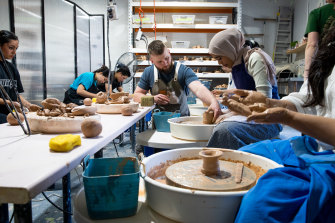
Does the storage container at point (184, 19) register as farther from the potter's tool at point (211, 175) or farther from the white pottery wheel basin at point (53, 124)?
the potter's tool at point (211, 175)

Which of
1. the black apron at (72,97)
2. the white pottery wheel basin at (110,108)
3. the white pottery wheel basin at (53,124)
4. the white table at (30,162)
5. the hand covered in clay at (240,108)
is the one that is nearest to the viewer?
the white table at (30,162)

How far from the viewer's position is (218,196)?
666 millimetres

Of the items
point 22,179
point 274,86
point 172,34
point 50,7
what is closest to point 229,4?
point 172,34

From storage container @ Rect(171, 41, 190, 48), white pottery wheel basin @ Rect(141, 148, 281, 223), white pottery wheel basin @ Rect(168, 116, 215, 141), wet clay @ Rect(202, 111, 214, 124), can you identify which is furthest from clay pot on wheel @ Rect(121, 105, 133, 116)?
storage container @ Rect(171, 41, 190, 48)

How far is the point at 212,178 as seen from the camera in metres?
0.88

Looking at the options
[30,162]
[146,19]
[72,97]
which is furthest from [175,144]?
[146,19]

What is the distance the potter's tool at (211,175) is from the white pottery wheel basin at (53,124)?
22.4 inches

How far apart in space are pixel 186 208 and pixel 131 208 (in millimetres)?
185

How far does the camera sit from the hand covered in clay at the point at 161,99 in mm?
2779

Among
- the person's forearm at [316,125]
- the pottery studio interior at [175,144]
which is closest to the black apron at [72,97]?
the pottery studio interior at [175,144]

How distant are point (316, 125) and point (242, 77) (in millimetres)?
1387

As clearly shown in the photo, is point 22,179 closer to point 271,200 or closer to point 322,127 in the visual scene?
point 271,200

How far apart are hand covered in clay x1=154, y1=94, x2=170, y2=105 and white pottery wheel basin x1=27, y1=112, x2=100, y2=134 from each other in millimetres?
1591

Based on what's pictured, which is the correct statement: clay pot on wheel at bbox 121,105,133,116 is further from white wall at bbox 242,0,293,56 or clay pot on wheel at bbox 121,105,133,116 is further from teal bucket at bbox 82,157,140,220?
white wall at bbox 242,0,293,56
